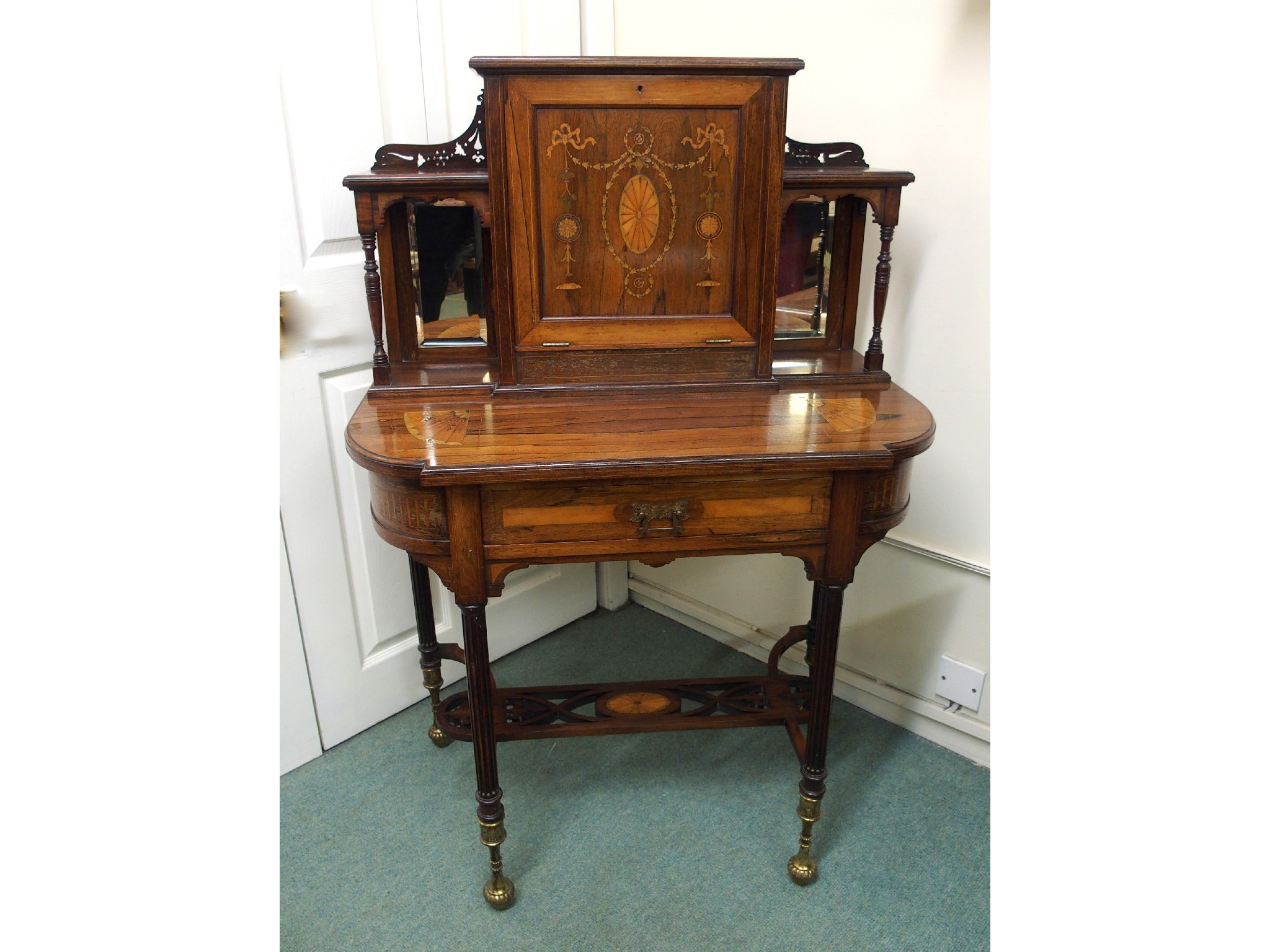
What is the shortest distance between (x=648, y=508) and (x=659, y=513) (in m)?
0.02

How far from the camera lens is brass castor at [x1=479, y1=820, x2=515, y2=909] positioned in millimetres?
1554

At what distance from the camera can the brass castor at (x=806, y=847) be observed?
63.4 inches

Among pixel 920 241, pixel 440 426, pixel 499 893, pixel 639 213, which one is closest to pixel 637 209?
pixel 639 213

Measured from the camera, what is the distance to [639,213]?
5.07ft

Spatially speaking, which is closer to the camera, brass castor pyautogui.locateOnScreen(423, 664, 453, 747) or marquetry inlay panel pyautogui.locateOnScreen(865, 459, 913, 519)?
marquetry inlay panel pyautogui.locateOnScreen(865, 459, 913, 519)

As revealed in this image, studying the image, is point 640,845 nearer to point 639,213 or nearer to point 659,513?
point 659,513

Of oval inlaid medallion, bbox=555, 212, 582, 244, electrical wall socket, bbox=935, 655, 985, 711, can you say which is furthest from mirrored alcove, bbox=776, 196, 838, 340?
electrical wall socket, bbox=935, 655, 985, 711

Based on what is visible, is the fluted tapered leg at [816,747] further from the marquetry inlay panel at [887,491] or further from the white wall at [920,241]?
the white wall at [920,241]

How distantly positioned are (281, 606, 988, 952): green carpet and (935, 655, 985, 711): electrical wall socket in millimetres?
142

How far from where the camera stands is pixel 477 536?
1367 mm

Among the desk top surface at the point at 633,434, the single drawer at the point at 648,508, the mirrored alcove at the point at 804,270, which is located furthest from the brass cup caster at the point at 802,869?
the mirrored alcove at the point at 804,270

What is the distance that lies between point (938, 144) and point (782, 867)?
4.70 ft

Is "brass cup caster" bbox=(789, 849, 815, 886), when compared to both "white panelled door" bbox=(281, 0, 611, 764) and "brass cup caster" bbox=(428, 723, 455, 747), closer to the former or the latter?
"brass cup caster" bbox=(428, 723, 455, 747)

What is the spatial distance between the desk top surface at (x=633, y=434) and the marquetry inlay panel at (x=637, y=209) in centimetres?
19
